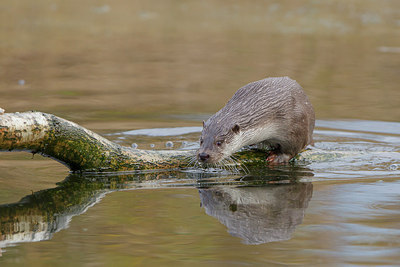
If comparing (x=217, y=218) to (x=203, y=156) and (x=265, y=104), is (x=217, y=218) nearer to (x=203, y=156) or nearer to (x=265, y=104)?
(x=203, y=156)

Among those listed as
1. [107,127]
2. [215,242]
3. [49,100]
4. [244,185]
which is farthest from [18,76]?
[215,242]

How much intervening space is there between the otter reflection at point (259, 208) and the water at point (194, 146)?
→ 0.01m

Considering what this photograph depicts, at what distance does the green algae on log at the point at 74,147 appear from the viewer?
5238mm

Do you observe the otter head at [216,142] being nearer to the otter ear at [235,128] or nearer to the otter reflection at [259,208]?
the otter ear at [235,128]

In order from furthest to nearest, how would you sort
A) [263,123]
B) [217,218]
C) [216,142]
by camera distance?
[263,123] → [216,142] → [217,218]

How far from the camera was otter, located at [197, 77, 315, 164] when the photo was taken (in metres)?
5.87

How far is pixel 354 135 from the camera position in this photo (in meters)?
7.80

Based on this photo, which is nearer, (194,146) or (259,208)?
(259,208)

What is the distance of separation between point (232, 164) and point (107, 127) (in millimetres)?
2237

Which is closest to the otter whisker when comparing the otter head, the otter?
the otter

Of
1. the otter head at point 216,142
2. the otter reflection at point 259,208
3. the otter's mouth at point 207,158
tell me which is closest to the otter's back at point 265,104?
the otter head at point 216,142

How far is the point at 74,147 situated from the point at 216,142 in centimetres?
115

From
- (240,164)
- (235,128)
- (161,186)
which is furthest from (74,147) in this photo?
(240,164)

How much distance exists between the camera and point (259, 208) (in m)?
4.99
